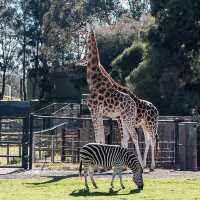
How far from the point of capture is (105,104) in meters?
18.9

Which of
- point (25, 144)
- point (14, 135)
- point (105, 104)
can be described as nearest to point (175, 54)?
point (14, 135)

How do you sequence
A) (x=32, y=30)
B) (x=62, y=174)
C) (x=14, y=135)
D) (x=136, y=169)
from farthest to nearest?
(x=32, y=30)
(x=14, y=135)
(x=62, y=174)
(x=136, y=169)

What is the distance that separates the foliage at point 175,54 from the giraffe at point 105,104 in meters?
13.4

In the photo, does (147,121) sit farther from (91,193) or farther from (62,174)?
(91,193)

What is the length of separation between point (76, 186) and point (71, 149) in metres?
6.45

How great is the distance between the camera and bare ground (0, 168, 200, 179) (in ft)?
59.2

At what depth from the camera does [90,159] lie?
15516 millimetres

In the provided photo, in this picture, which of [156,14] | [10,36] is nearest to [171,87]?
[156,14]

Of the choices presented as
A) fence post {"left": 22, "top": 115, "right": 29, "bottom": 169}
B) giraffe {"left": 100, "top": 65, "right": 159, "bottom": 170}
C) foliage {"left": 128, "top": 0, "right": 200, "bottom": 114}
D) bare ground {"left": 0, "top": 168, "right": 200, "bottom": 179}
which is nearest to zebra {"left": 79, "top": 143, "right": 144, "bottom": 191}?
bare ground {"left": 0, "top": 168, "right": 200, "bottom": 179}

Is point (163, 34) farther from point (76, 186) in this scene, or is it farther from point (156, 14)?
point (76, 186)

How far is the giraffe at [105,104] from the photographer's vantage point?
1888cm

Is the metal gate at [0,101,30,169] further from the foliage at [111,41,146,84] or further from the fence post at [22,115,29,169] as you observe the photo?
the foliage at [111,41,146,84]

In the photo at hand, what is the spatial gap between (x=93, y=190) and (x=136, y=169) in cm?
107

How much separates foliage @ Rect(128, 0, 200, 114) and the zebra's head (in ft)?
56.5
